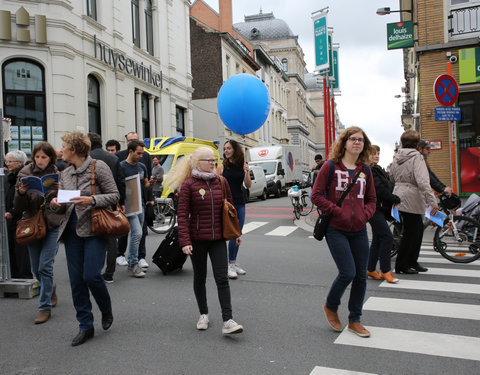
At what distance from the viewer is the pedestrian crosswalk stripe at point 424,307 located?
15.8 ft

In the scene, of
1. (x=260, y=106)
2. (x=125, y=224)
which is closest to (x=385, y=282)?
(x=260, y=106)

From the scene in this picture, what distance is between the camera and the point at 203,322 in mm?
4402

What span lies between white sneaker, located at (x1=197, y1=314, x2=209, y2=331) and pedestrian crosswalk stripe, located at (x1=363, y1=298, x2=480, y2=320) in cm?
176

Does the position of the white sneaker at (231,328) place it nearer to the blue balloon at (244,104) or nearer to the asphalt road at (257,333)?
the asphalt road at (257,333)

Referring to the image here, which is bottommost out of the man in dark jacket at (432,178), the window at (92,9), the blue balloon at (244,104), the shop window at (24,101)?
the man in dark jacket at (432,178)

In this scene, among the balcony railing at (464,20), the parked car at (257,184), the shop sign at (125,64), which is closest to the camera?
the balcony railing at (464,20)

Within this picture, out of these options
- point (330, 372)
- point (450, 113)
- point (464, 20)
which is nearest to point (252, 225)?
point (450, 113)

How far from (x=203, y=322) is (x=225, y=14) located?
40479 millimetres

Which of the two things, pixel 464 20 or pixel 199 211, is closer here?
pixel 199 211

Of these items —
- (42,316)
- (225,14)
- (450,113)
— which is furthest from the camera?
(225,14)

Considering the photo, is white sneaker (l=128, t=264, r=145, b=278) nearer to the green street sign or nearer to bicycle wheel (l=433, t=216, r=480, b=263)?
bicycle wheel (l=433, t=216, r=480, b=263)

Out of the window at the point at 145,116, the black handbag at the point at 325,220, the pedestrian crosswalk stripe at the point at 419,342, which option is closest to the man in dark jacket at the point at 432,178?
the black handbag at the point at 325,220

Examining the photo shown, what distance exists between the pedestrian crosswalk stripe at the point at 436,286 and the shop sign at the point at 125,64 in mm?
15987

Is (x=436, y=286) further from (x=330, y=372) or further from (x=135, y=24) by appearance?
(x=135, y=24)
